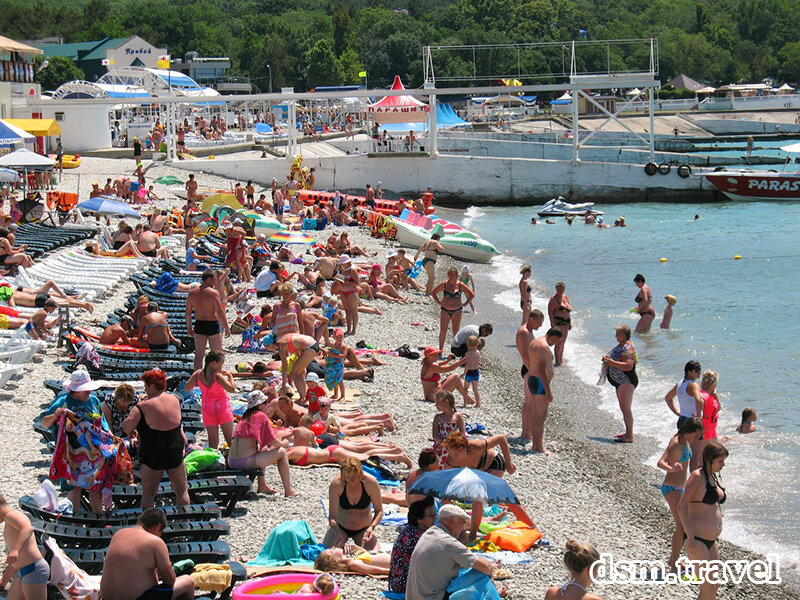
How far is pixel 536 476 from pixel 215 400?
11.2 feet

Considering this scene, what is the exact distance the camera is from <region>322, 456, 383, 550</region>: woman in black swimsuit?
24.2 feet

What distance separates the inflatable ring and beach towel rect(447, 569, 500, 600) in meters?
0.81

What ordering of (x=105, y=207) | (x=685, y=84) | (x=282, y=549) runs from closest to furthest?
(x=282, y=549), (x=105, y=207), (x=685, y=84)

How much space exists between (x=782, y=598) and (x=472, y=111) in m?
67.7

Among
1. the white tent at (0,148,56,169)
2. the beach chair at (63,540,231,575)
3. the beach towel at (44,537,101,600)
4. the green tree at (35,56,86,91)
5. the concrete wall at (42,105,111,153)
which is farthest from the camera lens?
the green tree at (35,56,86,91)

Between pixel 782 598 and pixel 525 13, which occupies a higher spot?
pixel 525 13

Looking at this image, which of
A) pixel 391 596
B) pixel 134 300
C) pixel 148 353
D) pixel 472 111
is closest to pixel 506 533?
pixel 391 596

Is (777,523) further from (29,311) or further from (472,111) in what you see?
(472,111)

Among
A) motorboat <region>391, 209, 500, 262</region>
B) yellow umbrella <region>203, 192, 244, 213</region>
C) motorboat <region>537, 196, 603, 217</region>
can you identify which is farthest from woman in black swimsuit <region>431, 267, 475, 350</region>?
motorboat <region>537, 196, 603, 217</region>

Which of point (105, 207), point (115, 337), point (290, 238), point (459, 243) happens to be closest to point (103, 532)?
point (115, 337)

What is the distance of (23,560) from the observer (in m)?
5.89

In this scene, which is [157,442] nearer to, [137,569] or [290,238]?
[137,569]

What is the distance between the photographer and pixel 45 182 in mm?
28547

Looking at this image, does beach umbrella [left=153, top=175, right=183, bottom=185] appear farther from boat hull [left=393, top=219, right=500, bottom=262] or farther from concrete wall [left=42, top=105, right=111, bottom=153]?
concrete wall [left=42, top=105, right=111, bottom=153]
